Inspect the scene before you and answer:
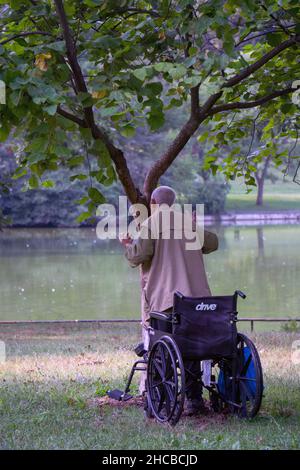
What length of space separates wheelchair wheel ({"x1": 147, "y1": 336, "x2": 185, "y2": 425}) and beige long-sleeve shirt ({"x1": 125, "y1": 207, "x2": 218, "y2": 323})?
0.39 metres

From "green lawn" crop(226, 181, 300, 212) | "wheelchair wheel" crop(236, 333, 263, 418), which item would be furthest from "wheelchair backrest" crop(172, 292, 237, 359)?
"green lawn" crop(226, 181, 300, 212)

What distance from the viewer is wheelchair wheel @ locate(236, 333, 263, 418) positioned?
19.2ft

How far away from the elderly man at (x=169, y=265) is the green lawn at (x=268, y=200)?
49949 millimetres

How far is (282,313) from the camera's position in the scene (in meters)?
17.2

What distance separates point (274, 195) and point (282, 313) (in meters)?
63.2

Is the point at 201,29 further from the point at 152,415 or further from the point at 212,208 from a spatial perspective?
the point at 212,208

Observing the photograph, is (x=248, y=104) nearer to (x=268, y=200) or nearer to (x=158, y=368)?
(x=158, y=368)

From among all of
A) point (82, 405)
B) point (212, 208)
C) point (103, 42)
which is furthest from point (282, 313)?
point (212, 208)

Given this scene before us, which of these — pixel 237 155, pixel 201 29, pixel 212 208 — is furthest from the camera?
pixel 212 208

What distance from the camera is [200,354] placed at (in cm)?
582

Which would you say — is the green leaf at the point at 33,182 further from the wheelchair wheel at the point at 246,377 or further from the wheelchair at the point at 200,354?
the wheelchair wheel at the point at 246,377

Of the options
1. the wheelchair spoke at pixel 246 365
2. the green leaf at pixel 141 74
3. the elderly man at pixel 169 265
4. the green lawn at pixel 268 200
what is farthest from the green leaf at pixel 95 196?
the green lawn at pixel 268 200

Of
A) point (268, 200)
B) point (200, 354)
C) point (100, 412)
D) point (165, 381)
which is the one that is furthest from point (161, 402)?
Result: point (268, 200)

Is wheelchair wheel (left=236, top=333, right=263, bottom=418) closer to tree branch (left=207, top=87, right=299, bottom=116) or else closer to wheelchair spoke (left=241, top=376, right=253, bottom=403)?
wheelchair spoke (left=241, top=376, right=253, bottom=403)
